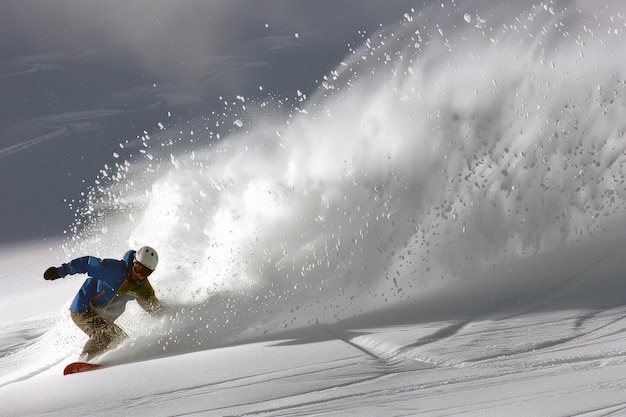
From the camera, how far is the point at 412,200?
18.1 feet

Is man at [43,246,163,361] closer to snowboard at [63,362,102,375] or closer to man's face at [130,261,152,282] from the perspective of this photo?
man's face at [130,261,152,282]

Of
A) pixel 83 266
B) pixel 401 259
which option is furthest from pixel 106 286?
pixel 401 259

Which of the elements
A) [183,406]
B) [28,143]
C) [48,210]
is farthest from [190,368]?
[28,143]

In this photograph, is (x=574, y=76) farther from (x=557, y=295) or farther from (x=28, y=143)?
(x=28, y=143)

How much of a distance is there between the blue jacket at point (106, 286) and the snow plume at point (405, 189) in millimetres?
354

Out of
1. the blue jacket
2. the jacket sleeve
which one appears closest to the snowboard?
the blue jacket

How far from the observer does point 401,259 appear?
5305mm

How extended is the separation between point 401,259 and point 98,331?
7.22ft

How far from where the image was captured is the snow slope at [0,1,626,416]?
11.8 feet

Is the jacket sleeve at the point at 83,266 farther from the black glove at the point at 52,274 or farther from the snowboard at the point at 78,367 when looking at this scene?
the snowboard at the point at 78,367

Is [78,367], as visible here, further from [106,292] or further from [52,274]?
[52,274]

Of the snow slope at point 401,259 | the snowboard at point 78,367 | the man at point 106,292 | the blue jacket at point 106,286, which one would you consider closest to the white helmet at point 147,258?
the man at point 106,292

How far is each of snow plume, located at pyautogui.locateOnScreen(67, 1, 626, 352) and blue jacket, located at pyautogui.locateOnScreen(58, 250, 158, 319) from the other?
354mm

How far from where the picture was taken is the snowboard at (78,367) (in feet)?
14.7
